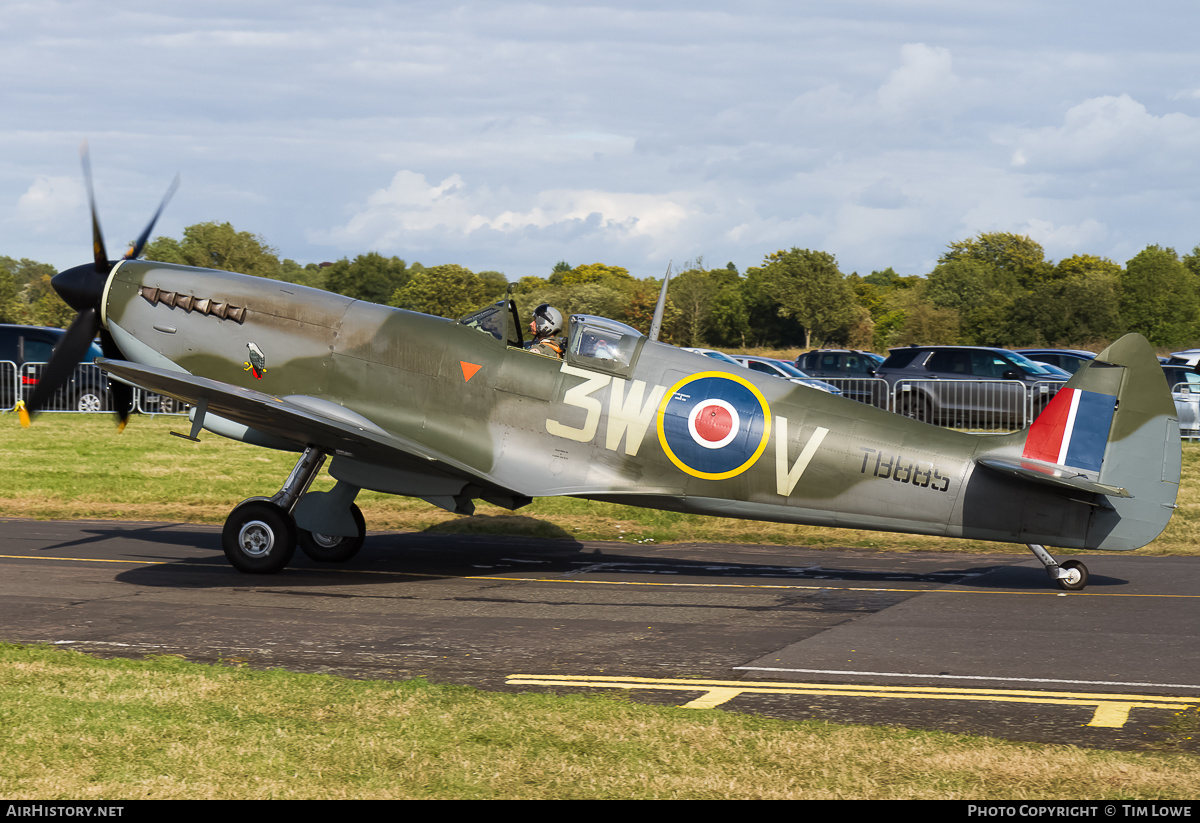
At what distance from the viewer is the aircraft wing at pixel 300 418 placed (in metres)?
9.55

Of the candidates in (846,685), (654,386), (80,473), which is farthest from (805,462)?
(80,473)

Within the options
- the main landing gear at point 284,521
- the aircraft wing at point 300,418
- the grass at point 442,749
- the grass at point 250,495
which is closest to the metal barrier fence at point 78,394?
the grass at point 250,495

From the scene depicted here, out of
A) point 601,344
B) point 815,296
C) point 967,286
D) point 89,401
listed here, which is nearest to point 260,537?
point 601,344

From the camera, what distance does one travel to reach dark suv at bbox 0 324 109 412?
24750 millimetres

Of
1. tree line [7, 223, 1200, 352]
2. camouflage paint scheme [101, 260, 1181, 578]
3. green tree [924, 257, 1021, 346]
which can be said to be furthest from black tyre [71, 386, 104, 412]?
green tree [924, 257, 1021, 346]

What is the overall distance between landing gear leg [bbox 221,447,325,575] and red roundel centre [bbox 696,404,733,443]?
393 cm

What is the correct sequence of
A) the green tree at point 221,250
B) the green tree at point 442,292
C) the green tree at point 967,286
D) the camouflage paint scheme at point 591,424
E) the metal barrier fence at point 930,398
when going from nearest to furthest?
the camouflage paint scheme at point 591,424 → the metal barrier fence at point 930,398 → the green tree at point 221,250 → the green tree at point 442,292 → the green tree at point 967,286

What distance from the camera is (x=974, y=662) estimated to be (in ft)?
24.2

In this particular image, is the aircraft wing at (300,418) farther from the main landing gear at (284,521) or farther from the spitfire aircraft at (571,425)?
the main landing gear at (284,521)

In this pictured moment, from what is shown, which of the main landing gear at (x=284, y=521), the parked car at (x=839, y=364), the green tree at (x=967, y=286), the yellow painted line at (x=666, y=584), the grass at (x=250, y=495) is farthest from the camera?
the green tree at (x=967, y=286)

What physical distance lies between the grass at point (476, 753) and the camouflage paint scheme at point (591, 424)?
4194mm

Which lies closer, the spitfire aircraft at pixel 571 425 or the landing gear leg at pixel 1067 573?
the spitfire aircraft at pixel 571 425
